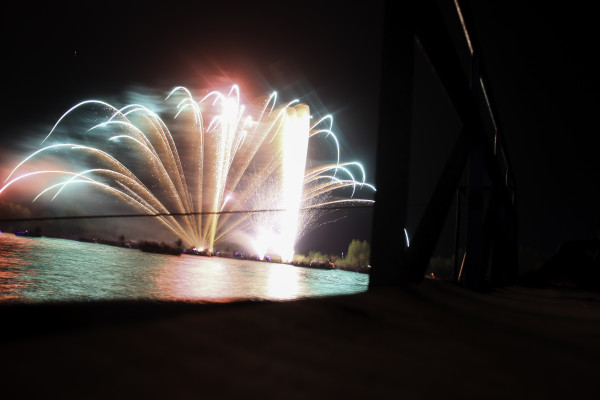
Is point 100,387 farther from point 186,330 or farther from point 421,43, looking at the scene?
point 421,43

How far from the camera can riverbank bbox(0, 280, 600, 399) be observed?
792 mm

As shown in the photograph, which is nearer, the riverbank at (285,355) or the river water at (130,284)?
the riverbank at (285,355)

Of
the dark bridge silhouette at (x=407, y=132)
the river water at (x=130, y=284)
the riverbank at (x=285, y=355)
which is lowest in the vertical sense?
the river water at (x=130, y=284)

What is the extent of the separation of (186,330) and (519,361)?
1.28 m

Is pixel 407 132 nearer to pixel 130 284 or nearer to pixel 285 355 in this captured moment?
pixel 285 355

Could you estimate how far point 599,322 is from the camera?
97.7 inches

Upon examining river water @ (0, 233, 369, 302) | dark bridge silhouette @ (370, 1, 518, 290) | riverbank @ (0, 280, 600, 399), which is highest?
dark bridge silhouette @ (370, 1, 518, 290)

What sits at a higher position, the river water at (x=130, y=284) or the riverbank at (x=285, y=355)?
the riverbank at (x=285, y=355)

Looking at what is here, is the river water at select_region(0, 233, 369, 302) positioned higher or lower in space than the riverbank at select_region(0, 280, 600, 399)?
lower

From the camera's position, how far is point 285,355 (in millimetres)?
1068

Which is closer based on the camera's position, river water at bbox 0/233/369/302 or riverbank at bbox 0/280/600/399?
riverbank at bbox 0/280/600/399

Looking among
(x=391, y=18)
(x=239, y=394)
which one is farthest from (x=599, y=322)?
(x=239, y=394)

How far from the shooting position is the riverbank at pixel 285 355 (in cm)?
79

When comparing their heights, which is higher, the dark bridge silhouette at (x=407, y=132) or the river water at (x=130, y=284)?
the dark bridge silhouette at (x=407, y=132)
